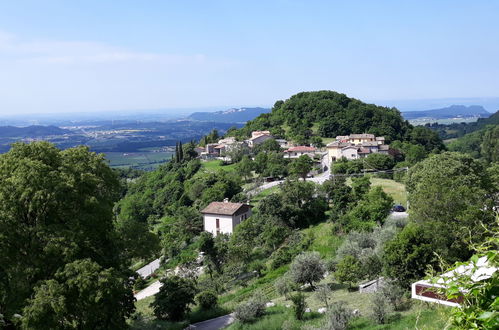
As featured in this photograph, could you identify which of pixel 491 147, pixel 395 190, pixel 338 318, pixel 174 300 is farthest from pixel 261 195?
pixel 491 147

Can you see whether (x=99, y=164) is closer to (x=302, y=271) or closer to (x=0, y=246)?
(x=0, y=246)

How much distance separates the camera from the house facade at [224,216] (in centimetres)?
3984

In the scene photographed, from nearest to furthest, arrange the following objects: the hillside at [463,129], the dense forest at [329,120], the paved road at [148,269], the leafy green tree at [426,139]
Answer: the paved road at [148,269]
the leafy green tree at [426,139]
the dense forest at [329,120]
the hillside at [463,129]

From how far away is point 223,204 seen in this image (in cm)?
4191

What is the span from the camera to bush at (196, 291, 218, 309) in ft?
65.6

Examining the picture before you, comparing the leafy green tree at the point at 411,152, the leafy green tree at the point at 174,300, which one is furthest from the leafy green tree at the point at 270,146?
the leafy green tree at the point at 174,300

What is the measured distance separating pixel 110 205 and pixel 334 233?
57.1ft

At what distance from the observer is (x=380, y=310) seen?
1377 cm

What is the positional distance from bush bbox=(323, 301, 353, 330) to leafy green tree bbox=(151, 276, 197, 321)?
7.05m

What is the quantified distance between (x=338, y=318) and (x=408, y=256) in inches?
182

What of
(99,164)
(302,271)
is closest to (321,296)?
(302,271)

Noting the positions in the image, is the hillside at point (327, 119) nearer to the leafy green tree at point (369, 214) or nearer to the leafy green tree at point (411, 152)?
the leafy green tree at point (411, 152)

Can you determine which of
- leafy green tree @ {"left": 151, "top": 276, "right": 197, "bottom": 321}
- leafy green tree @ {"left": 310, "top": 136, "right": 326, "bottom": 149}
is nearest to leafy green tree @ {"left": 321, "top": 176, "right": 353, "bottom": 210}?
leafy green tree @ {"left": 151, "top": 276, "right": 197, "bottom": 321}

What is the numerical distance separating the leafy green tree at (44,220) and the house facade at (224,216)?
77.4ft
